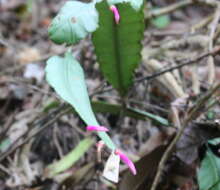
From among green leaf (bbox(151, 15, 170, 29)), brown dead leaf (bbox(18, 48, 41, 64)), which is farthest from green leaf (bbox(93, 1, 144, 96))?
green leaf (bbox(151, 15, 170, 29))

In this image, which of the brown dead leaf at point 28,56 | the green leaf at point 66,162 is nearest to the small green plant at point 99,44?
the green leaf at point 66,162

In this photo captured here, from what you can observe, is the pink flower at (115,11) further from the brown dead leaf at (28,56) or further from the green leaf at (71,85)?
the brown dead leaf at (28,56)

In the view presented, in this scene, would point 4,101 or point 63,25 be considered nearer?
point 63,25

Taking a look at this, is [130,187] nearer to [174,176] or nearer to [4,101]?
[174,176]

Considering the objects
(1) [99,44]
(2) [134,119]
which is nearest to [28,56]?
(2) [134,119]

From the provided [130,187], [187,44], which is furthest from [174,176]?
[187,44]

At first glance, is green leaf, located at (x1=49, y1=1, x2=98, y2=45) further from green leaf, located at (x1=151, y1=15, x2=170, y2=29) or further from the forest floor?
green leaf, located at (x1=151, y1=15, x2=170, y2=29)

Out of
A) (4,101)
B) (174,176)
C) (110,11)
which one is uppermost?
(110,11)

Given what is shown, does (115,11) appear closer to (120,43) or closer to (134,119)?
(120,43)

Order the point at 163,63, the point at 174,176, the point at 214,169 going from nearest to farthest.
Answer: the point at 214,169 → the point at 174,176 → the point at 163,63
